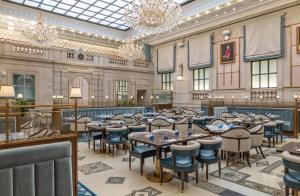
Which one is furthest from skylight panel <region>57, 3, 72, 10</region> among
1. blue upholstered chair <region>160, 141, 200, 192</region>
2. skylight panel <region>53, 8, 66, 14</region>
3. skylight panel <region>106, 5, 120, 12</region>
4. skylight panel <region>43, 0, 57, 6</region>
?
blue upholstered chair <region>160, 141, 200, 192</region>

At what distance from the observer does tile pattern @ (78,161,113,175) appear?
15.7 feet

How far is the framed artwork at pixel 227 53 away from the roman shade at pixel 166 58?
3.89 metres

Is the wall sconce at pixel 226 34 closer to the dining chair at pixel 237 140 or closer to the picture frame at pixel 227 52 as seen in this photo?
the picture frame at pixel 227 52

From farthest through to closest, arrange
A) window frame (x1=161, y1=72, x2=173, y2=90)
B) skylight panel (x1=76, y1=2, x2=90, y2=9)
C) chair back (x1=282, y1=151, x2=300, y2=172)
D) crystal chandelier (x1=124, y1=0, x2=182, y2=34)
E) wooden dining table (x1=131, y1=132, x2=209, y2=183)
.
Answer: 1. window frame (x1=161, y1=72, x2=173, y2=90)
2. skylight panel (x1=76, y1=2, x2=90, y2=9)
3. crystal chandelier (x1=124, y1=0, x2=182, y2=34)
4. wooden dining table (x1=131, y1=132, x2=209, y2=183)
5. chair back (x1=282, y1=151, x2=300, y2=172)

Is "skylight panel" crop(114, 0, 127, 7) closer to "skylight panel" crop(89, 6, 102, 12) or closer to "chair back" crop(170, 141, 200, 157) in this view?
"skylight panel" crop(89, 6, 102, 12)

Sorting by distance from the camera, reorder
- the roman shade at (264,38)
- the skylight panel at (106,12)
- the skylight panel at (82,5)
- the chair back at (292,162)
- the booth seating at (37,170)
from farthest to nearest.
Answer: the skylight panel at (106,12)
the skylight panel at (82,5)
the roman shade at (264,38)
the chair back at (292,162)
the booth seating at (37,170)

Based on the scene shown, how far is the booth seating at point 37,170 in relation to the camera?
2.37m

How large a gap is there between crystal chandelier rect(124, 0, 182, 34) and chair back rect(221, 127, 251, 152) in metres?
4.23

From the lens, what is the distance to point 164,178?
426cm

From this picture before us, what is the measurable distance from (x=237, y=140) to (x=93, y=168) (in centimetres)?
322

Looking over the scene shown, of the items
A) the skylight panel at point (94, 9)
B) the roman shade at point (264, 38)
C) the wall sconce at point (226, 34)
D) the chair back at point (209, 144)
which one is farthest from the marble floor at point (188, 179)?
the skylight panel at point (94, 9)

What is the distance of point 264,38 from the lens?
36.7ft

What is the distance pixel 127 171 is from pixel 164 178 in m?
0.90

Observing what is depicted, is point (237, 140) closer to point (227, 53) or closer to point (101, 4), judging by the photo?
point (227, 53)
